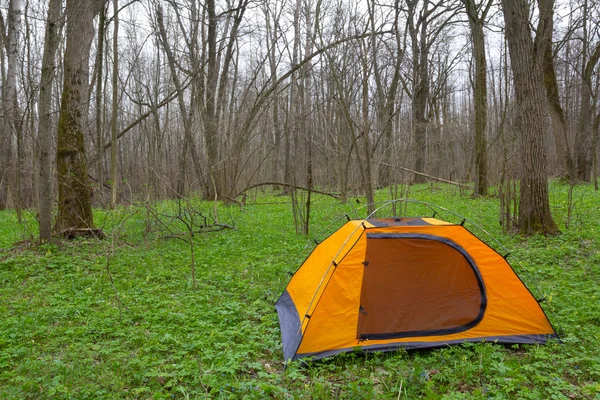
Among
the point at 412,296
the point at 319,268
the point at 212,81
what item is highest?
the point at 212,81

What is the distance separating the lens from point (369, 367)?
3645 mm

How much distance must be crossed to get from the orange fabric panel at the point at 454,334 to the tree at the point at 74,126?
227 inches

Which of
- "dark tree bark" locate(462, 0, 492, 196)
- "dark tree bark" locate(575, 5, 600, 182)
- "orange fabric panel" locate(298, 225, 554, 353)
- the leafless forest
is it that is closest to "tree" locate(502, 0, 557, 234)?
the leafless forest

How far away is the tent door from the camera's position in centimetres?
409

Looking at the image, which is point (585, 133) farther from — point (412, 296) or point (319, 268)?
point (319, 268)

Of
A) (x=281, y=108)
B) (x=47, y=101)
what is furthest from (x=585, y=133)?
(x=47, y=101)

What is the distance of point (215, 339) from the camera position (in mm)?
4168

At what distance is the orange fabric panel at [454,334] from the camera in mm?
3891

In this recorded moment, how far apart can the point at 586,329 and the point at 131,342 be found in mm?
4272

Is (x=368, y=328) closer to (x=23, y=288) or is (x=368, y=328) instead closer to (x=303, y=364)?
(x=303, y=364)

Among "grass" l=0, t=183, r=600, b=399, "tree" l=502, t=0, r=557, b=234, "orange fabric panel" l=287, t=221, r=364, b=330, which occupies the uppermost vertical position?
"tree" l=502, t=0, r=557, b=234

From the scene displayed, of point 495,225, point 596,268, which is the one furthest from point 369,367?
point 495,225

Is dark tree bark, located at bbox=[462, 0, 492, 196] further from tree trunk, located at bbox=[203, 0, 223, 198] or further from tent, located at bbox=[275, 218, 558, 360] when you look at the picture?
tent, located at bbox=[275, 218, 558, 360]

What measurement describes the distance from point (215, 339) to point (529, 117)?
20.0 ft
